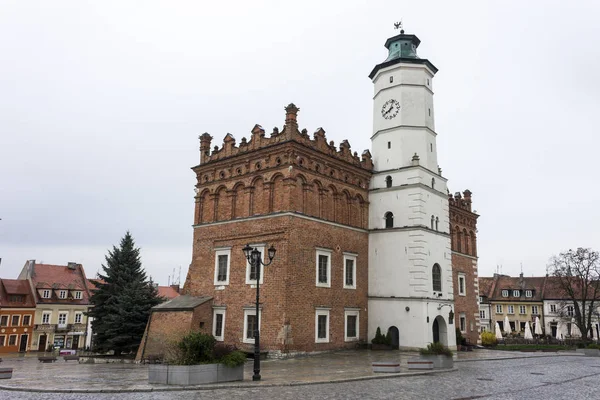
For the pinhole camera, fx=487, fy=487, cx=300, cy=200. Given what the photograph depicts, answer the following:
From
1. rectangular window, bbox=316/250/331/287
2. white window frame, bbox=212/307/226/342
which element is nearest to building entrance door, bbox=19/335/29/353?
white window frame, bbox=212/307/226/342

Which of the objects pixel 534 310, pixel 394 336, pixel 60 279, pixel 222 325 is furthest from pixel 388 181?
pixel 60 279

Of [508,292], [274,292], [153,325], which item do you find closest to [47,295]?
[153,325]

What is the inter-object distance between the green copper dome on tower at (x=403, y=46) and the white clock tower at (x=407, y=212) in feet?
→ 0.21

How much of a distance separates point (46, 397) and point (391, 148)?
77.5 ft

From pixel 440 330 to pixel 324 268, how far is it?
8640 millimetres

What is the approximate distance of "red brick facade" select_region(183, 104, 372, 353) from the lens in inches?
982

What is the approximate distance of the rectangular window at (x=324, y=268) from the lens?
2650 cm

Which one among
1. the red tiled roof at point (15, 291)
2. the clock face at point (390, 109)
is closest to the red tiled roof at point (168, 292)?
the red tiled roof at point (15, 291)

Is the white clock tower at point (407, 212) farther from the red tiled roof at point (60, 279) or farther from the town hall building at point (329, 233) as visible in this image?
the red tiled roof at point (60, 279)

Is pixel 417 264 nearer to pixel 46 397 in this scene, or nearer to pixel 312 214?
pixel 312 214

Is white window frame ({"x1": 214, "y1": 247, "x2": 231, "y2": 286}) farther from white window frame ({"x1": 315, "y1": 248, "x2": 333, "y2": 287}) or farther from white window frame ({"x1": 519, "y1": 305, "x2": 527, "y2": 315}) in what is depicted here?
white window frame ({"x1": 519, "y1": 305, "x2": 527, "y2": 315})

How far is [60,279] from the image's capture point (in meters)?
57.8

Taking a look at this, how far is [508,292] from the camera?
64.1 m

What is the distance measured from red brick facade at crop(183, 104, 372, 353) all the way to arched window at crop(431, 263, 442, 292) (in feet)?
13.3
